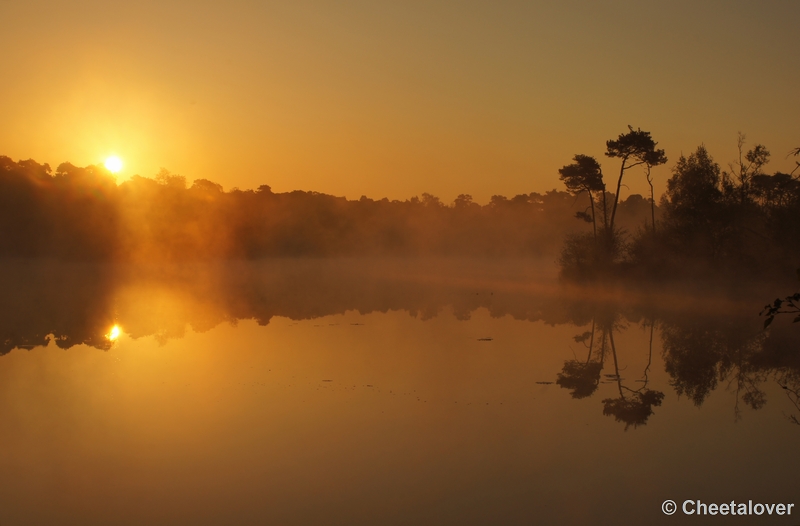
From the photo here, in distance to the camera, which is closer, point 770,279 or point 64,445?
point 64,445

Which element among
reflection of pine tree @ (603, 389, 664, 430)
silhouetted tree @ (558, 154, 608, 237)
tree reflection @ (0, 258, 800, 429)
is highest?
silhouetted tree @ (558, 154, 608, 237)

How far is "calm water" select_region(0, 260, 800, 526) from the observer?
19.3ft

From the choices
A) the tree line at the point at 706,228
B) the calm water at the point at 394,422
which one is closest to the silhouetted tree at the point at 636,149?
the tree line at the point at 706,228

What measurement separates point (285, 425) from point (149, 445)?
1721 millimetres

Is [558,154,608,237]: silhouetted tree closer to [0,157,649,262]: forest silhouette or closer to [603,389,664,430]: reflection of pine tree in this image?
[0,157,649,262]: forest silhouette

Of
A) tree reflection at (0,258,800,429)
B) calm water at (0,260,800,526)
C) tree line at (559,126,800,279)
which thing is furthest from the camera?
tree line at (559,126,800,279)

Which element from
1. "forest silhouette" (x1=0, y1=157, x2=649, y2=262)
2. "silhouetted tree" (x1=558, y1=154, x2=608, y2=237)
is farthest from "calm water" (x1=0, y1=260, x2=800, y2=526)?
"forest silhouette" (x1=0, y1=157, x2=649, y2=262)

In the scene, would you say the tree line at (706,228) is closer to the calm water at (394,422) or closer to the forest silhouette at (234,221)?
the forest silhouette at (234,221)

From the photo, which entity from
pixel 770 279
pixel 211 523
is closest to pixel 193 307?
pixel 211 523

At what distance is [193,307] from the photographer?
22.5 metres

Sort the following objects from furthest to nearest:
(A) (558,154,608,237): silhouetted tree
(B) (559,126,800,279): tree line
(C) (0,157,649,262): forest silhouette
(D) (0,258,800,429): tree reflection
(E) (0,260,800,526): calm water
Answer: (C) (0,157,649,262): forest silhouette
(A) (558,154,608,237): silhouetted tree
(B) (559,126,800,279): tree line
(D) (0,258,800,429): tree reflection
(E) (0,260,800,526): calm water

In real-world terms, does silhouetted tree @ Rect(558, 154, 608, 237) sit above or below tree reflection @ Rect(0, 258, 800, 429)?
above

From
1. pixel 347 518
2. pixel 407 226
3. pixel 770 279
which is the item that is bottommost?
pixel 347 518

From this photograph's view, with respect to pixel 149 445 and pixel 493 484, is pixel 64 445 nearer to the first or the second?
pixel 149 445
